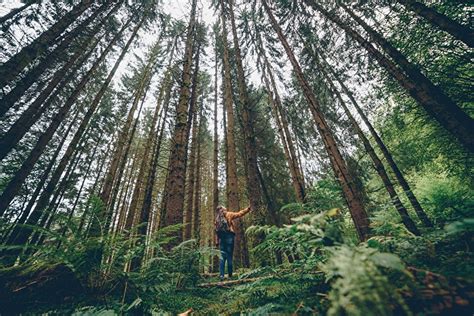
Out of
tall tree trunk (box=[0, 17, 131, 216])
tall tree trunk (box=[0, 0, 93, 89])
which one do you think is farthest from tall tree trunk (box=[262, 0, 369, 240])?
tall tree trunk (box=[0, 17, 131, 216])

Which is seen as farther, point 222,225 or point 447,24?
point 222,225

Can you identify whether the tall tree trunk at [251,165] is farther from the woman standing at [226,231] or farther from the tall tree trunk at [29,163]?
the tall tree trunk at [29,163]

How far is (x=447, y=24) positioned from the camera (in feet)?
14.1

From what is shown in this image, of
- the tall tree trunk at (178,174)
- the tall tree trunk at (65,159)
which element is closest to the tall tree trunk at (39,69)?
the tall tree trunk at (65,159)

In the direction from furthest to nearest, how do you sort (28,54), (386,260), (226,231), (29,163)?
(29,163) → (226,231) → (28,54) → (386,260)

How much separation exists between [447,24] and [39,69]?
10.8m

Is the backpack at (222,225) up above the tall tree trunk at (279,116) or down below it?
below

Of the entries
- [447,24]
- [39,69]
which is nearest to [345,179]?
[447,24]

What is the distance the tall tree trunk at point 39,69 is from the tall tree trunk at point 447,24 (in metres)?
10.1

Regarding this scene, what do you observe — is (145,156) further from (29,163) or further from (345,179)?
(345,179)

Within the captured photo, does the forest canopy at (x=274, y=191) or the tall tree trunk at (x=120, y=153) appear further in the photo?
the tall tree trunk at (x=120, y=153)

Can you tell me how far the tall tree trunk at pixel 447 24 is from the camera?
4035 mm

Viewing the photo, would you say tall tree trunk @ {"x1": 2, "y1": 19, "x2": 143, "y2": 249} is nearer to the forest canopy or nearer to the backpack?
the forest canopy

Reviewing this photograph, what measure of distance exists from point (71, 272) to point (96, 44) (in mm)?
12266
